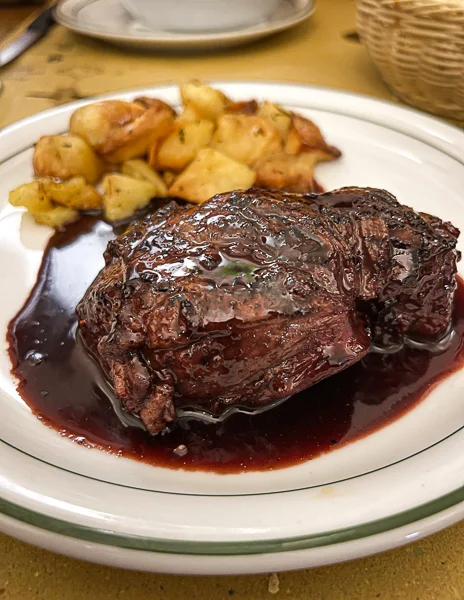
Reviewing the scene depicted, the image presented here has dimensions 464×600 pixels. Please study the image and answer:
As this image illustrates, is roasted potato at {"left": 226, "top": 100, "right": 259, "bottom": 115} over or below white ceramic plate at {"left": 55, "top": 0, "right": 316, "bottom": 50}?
below

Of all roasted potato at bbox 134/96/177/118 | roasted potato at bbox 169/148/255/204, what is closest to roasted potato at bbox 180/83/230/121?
roasted potato at bbox 134/96/177/118

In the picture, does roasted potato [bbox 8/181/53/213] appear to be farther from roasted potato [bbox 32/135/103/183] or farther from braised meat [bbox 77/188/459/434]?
braised meat [bbox 77/188/459/434]

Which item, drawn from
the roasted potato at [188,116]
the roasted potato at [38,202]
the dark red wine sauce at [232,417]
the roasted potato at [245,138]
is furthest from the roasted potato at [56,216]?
the roasted potato at [245,138]

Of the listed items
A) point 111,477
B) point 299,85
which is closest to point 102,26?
point 299,85

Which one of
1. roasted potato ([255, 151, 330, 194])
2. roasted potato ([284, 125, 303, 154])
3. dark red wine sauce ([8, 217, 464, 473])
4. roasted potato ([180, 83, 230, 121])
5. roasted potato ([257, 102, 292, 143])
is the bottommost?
dark red wine sauce ([8, 217, 464, 473])

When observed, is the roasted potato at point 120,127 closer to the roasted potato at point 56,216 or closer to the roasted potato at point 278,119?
the roasted potato at point 56,216

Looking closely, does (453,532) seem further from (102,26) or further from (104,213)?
(102,26)

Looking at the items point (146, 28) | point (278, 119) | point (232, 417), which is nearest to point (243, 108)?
point (278, 119)
